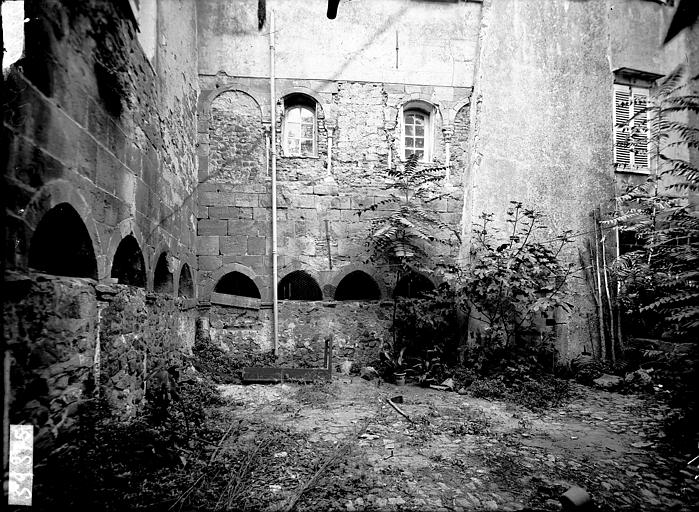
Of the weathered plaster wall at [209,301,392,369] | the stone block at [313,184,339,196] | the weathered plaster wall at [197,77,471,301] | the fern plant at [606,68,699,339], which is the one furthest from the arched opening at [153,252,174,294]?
the fern plant at [606,68,699,339]

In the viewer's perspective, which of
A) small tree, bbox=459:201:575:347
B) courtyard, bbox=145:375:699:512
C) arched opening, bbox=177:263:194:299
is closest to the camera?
courtyard, bbox=145:375:699:512

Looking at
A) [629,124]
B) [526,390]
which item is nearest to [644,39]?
[629,124]

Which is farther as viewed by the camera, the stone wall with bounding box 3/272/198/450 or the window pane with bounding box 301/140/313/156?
the window pane with bounding box 301/140/313/156

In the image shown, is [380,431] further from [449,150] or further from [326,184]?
[449,150]

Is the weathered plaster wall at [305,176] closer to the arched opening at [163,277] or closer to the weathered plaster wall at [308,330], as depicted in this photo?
the weathered plaster wall at [308,330]

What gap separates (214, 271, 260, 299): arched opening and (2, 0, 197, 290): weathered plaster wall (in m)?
2.04

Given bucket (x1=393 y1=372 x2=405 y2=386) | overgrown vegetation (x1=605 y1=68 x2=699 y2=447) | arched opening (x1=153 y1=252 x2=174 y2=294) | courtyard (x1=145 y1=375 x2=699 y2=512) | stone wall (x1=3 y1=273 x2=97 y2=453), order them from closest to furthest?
stone wall (x1=3 y1=273 x2=97 y2=453) < courtyard (x1=145 y1=375 x2=699 y2=512) < overgrown vegetation (x1=605 y1=68 x2=699 y2=447) < arched opening (x1=153 y1=252 x2=174 y2=294) < bucket (x1=393 y1=372 x2=405 y2=386)

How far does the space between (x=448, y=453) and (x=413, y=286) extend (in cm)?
470

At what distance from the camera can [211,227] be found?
7.41m

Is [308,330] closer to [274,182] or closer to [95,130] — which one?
[274,182]

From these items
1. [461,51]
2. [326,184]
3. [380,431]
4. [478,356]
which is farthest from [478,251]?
[461,51]

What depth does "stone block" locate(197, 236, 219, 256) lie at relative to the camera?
289 inches

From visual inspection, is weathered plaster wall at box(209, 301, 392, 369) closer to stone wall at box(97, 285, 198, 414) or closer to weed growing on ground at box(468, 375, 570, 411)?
stone wall at box(97, 285, 198, 414)

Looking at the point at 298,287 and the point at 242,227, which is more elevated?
the point at 242,227
